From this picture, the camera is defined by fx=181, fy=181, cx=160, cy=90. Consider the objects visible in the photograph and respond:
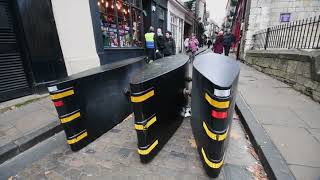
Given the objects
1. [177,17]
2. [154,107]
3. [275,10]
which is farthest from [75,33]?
[177,17]

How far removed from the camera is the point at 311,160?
2295 millimetres

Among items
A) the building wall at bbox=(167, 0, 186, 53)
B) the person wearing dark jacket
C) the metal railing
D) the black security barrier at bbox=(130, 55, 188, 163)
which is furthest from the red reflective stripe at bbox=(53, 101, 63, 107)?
the building wall at bbox=(167, 0, 186, 53)

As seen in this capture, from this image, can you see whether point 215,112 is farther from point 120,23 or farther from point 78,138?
point 120,23

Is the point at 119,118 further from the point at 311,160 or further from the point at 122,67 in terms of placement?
the point at 311,160

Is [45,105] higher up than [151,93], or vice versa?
[151,93]

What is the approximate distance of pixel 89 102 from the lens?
3.07 metres

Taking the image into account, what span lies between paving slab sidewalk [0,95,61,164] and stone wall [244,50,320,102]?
18.8 ft

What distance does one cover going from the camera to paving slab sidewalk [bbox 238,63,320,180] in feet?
7.42

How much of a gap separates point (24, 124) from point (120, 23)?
6664 mm

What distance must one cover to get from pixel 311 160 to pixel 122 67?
3404 millimetres

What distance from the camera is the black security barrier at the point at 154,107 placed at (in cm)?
235

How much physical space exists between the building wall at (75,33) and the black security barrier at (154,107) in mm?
4188

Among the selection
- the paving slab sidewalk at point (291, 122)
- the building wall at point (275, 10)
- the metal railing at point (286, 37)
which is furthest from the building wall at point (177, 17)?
the paving slab sidewalk at point (291, 122)

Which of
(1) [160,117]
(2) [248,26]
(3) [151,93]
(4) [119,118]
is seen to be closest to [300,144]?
(1) [160,117]
